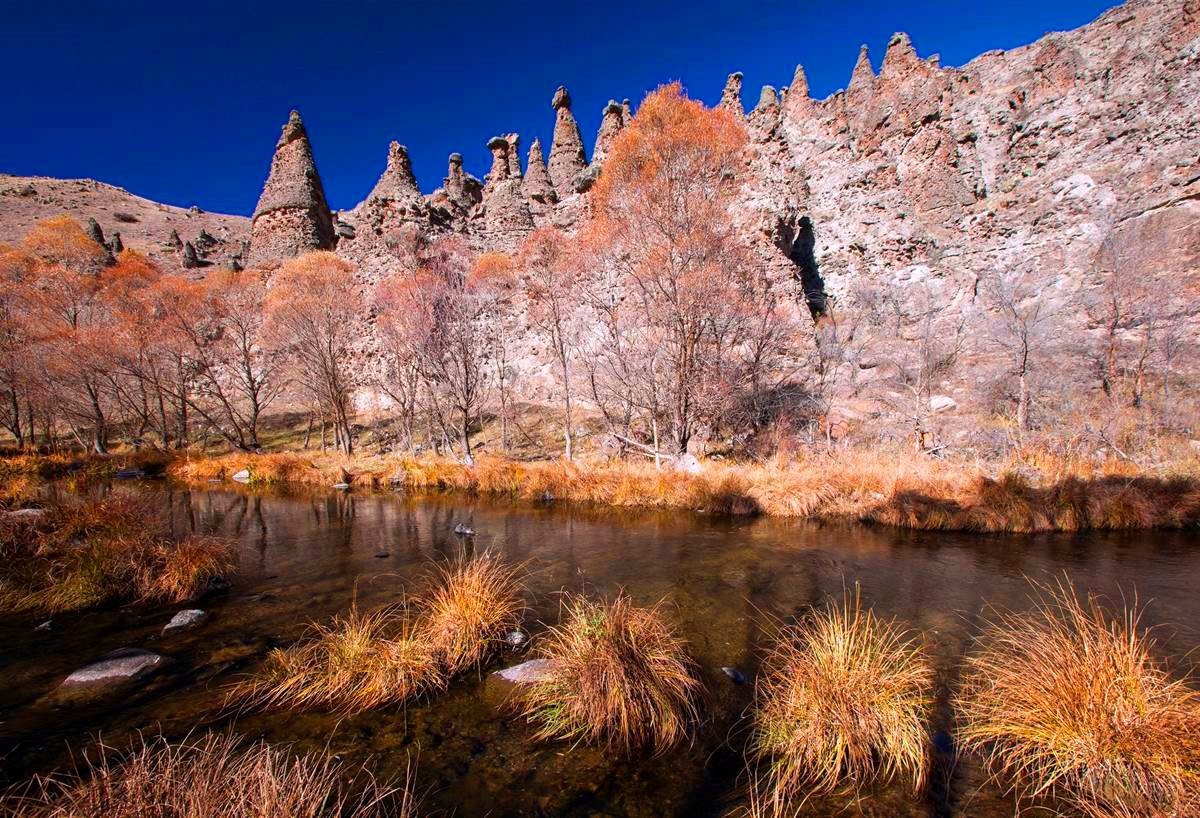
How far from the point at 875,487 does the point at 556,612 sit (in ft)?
33.5

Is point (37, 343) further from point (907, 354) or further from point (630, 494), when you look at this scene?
point (907, 354)

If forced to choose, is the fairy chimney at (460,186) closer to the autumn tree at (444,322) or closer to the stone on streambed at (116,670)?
the autumn tree at (444,322)

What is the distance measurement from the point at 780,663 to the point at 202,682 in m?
6.26

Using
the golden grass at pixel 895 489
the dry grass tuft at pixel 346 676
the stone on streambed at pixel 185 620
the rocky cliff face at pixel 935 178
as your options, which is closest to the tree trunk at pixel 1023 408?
the golden grass at pixel 895 489

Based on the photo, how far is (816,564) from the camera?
9.18 metres

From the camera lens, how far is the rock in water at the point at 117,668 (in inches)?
191

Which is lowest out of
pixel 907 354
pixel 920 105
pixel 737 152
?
pixel 907 354

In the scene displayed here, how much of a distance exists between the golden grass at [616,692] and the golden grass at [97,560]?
262 inches

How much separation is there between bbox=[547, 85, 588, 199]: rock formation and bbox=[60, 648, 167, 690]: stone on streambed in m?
52.3

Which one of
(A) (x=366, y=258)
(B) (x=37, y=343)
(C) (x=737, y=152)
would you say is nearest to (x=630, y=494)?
(C) (x=737, y=152)

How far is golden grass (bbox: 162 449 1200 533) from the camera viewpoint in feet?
37.2

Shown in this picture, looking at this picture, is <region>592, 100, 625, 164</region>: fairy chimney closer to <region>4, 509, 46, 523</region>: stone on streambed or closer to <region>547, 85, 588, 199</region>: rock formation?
<region>547, 85, 588, 199</region>: rock formation

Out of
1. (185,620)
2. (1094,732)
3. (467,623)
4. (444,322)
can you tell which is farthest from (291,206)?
(1094,732)

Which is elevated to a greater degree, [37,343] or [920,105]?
[920,105]
